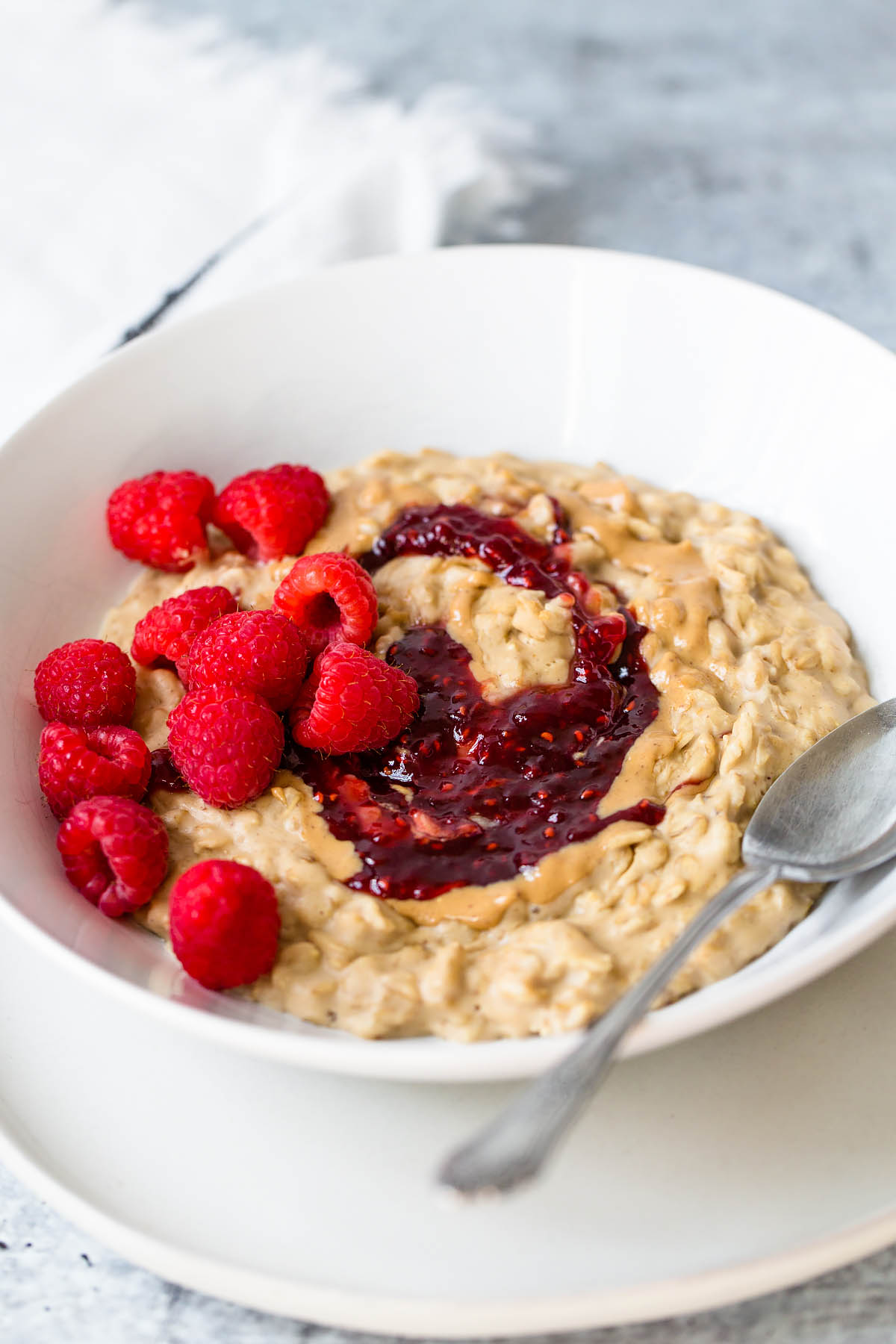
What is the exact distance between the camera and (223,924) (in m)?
2.12

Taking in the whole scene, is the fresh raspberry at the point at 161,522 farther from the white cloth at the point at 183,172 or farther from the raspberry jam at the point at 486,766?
the white cloth at the point at 183,172

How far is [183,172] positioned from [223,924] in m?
3.46

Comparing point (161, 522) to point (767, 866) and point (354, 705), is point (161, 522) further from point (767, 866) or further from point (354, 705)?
point (767, 866)

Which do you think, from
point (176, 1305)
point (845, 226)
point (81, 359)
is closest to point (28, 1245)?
point (176, 1305)

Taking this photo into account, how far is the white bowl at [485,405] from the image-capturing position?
2.98 meters

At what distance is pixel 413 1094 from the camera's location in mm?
2160

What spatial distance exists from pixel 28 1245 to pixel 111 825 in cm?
69

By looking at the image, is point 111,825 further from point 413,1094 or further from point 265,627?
point 413,1094

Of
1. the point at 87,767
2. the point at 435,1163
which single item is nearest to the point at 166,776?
the point at 87,767

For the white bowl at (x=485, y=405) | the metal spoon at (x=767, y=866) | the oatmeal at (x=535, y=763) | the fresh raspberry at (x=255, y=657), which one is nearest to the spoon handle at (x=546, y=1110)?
the metal spoon at (x=767, y=866)

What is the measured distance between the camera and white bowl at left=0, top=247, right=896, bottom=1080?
9.78 feet

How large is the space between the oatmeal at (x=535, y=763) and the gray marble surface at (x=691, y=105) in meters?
1.74

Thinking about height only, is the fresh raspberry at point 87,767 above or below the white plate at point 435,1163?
above

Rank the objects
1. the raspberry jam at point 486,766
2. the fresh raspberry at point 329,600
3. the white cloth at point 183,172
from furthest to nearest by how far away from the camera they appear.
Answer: the white cloth at point 183,172, the fresh raspberry at point 329,600, the raspberry jam at point 486,766
